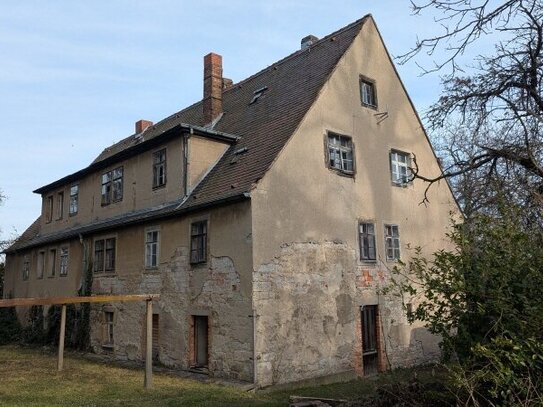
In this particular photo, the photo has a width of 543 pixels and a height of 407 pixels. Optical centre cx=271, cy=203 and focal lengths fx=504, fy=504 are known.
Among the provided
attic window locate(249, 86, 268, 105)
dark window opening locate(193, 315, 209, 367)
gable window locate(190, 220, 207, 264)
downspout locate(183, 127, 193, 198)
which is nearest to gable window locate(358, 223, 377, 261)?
gable window locate(190, 220, 207, 264)

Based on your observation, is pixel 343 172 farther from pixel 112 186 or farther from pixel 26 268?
pixel 26 268

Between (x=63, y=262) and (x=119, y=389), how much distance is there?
1161 cm

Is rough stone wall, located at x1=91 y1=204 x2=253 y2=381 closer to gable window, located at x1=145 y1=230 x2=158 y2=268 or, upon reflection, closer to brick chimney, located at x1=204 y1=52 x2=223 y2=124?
gable window, located at x1=145 y1=230 x2=158 y2=268

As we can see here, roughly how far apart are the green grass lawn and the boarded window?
136 centimetres

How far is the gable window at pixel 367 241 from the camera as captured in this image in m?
15.8

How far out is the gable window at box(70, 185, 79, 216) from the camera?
21.8 meters

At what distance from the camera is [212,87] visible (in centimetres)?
1928

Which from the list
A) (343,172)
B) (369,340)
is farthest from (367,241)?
(369,340)

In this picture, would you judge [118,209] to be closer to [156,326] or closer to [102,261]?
[102,261]

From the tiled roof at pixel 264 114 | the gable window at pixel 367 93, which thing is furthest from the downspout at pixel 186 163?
the gable window at pixel 367 93

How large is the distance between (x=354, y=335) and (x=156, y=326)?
611 cm

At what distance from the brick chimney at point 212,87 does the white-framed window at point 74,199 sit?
703 cm

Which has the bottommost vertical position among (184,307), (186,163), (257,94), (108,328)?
(108,328)

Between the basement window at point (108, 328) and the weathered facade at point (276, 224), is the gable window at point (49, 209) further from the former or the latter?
the basement window at point (108, 328)
